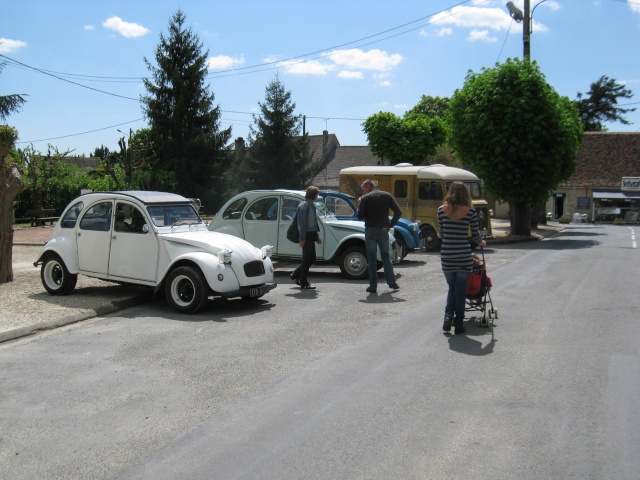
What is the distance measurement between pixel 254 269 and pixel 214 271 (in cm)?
74

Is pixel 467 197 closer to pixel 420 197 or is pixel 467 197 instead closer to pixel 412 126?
pixel 420 197

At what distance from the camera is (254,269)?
9711 millimetres

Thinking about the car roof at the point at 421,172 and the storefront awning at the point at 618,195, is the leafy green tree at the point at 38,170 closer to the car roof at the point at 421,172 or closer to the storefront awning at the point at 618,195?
the car roof at the point at 421,172

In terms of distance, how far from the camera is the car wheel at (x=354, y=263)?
1279 cm

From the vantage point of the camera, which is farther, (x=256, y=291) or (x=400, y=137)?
(x=400, y=137)

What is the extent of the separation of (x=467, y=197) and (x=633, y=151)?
5272 cm

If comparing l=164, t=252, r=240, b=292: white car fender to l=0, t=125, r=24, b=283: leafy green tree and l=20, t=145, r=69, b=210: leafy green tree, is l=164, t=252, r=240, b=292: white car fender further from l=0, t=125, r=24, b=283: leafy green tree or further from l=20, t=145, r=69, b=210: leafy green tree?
l=20, t=145, r=69, b=210: leafy green tree

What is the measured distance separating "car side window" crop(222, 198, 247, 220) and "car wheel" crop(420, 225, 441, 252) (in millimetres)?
8137

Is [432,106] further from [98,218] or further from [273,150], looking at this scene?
[98,218]

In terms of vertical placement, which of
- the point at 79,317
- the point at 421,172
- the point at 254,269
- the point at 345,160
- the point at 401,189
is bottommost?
the point at 79,317

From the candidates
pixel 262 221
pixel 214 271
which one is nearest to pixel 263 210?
pixel 262 221

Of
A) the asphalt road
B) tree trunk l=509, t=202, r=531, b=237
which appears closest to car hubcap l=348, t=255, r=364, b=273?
the asphalt road

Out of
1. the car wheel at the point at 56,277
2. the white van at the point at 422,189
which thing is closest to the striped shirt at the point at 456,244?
the car wheel at the point at 56,277

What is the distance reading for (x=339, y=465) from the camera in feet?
13.5
